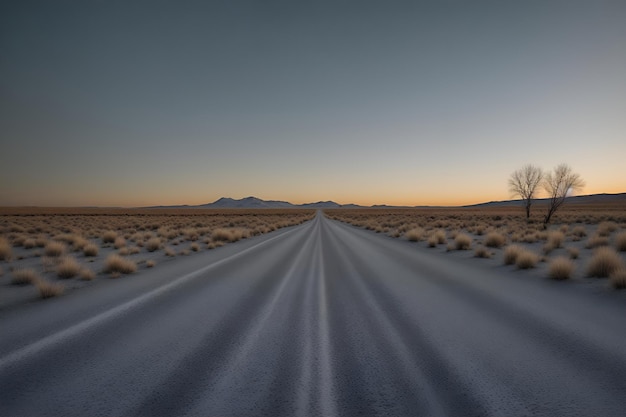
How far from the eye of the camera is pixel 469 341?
4.14 metres

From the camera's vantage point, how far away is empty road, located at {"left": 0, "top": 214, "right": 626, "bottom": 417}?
8.88ft

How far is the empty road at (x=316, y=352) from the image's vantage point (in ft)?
8.88

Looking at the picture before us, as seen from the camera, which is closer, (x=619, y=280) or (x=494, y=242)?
(x=619, y=280)

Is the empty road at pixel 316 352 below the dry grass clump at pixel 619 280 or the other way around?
below

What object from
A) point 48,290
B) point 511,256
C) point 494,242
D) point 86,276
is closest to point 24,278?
point 86,276

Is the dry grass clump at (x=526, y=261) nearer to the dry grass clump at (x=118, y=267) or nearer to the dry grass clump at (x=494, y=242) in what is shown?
the dry grass clump at (x=494, y=242)

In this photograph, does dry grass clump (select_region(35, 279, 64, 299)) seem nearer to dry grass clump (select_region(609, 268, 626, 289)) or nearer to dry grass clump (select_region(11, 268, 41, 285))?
dry grass clump (select_region(11, 268, 41, 285))

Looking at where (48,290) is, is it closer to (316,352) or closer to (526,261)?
(316,352)

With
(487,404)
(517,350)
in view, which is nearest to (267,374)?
(487,404)

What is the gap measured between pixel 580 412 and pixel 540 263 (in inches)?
366

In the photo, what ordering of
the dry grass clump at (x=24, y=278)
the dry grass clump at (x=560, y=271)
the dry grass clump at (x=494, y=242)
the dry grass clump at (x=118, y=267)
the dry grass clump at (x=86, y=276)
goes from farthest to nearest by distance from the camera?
the dry grass clump at (x=494, y=242), the dry grass clump at (x=118, y=267), the dry grass clump at (x=86, y=276), the dry grass clump at (x=560, y=271), the dry grass clump at (x=24, y=278)

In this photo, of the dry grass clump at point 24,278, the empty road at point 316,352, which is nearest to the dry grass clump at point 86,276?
the dry grass clump at point 24,278

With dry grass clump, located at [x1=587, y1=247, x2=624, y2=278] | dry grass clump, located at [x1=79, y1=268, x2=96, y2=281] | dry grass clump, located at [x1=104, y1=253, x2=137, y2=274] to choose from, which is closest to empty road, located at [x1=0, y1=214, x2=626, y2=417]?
dry grass clump, located at [x1=79, y1=268, x2=96, y2=281]

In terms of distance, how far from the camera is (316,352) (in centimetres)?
376
